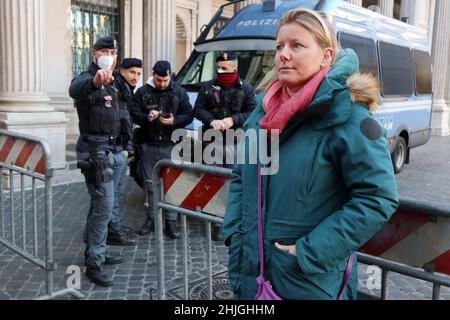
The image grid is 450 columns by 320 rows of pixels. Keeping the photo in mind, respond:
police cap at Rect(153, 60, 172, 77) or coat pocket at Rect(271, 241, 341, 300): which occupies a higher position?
police cap at Rect(153, 60, 172, 77)

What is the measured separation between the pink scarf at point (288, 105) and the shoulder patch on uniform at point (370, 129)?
8.2 inches

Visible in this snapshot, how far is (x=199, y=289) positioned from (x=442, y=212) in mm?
2339

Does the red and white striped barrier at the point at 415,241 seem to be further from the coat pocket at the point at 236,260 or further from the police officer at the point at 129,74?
the police officer at the point at 129,74

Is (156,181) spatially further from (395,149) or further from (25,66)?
(395,149)

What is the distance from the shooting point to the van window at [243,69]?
7133 millimetres

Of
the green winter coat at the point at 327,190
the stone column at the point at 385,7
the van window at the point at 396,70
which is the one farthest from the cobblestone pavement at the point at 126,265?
the stone column at the point at 385,7

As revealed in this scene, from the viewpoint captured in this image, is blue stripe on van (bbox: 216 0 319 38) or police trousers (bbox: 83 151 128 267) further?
blue stripe on van (bbox: 216 0 319 38)

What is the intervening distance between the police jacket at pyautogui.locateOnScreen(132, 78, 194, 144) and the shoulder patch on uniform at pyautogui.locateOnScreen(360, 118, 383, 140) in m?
3.67

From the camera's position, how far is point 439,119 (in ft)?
62.2

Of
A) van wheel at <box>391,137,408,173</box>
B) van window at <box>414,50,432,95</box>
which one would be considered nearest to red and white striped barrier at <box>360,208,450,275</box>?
van wheel at <box>391,137,408,173</box>

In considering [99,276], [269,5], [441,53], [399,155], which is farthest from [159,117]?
[441,53]

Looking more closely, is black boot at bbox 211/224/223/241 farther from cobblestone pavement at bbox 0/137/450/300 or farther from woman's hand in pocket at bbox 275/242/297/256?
woman's hand in pocket at bbox 275/242/297/256

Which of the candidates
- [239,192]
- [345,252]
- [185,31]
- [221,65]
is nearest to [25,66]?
[221,65]

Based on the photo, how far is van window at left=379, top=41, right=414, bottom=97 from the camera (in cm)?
927
